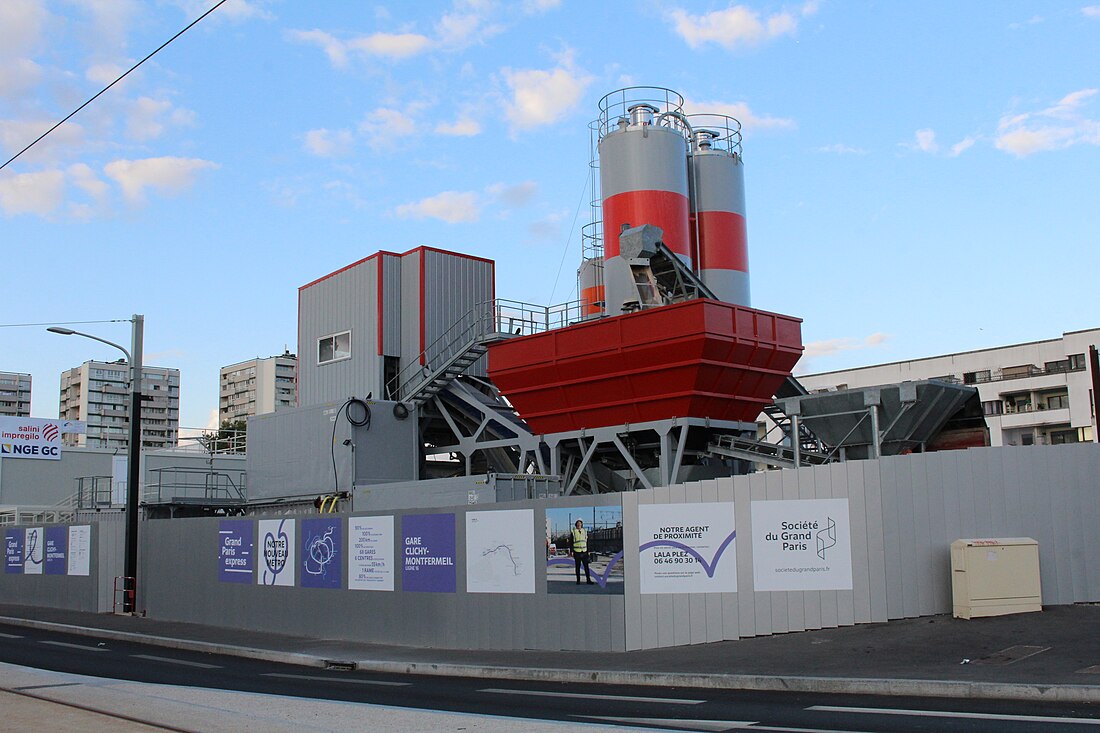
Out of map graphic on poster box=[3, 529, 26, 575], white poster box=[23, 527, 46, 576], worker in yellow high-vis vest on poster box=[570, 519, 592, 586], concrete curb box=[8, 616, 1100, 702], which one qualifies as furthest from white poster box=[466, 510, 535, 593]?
map graphic on poster box=[3, 529, 26, 575]

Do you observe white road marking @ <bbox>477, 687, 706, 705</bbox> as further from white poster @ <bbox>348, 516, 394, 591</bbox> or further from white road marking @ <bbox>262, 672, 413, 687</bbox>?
white poster @ <bbox>348, 516, 394, 591</bbox>

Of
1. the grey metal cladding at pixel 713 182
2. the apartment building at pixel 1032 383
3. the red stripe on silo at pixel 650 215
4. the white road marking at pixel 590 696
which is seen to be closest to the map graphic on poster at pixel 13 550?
the red stripe on silo at pixel 650 215

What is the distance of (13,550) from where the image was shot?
33656 mm

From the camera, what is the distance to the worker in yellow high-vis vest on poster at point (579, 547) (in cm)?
1695

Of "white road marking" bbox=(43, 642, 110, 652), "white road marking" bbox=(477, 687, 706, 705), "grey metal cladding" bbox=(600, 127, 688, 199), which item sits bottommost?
"white road marking" bbox=(43, 642, 110, 652)

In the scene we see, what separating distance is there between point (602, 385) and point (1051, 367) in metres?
67.0

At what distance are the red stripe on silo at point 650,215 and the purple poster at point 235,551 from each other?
13704mm

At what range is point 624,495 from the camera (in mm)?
16719

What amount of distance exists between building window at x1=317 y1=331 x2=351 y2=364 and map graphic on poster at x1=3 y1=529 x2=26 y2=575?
37.2 ft

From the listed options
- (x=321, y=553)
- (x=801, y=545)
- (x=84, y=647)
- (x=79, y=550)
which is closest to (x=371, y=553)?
(x=321, y=553)

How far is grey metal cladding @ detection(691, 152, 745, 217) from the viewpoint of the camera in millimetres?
33781

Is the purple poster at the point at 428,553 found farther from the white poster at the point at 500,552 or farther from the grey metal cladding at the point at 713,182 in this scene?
the grey metal cladding at the point at 713,182

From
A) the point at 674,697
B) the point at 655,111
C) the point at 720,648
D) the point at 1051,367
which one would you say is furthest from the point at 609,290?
the point at 1051,367

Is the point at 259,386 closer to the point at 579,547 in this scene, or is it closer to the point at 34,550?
the point at 34,550
